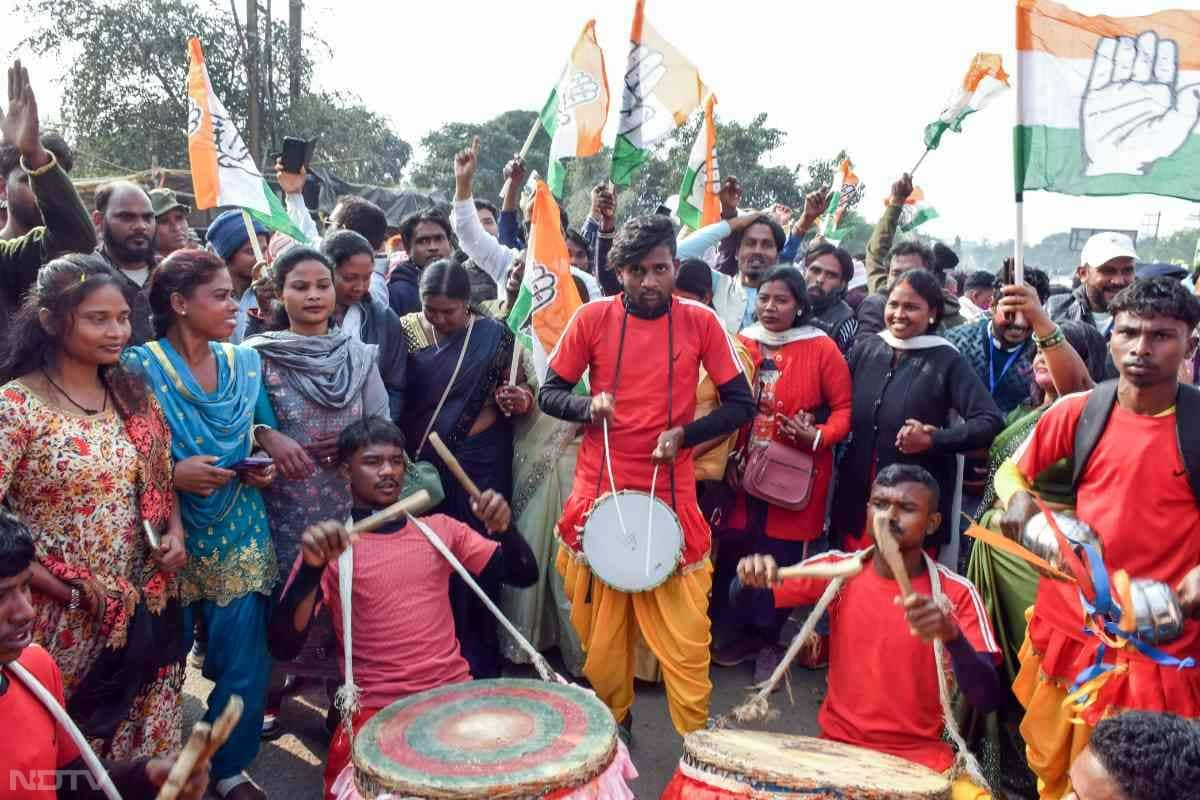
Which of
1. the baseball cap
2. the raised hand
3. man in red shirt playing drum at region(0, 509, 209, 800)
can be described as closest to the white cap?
man in red shirt playing drum at region(0, 509, 209, 800)

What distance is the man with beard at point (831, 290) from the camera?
552 cm

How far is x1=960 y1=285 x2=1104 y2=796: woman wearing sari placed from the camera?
333cm

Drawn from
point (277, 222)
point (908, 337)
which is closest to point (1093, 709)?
point (908, 337)

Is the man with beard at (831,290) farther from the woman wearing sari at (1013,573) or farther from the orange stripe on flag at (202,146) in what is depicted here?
the orange stripe on flag at (202,146)

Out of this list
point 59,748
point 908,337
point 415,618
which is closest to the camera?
point 59,748

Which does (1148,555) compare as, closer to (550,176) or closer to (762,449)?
(762,449)

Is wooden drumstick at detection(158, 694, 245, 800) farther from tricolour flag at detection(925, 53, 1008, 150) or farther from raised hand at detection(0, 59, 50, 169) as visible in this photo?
tricolour flag at detection(925, 53, 1008, 150)

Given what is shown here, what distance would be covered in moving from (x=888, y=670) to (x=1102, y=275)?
111 inches

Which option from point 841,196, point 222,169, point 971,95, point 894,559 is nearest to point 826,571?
point 894,559

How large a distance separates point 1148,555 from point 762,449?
6.78 feet

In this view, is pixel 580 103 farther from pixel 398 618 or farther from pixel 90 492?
pixel 90 492

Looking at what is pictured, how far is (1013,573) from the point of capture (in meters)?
3.63

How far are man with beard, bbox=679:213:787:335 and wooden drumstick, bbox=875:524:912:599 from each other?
98.8 inches

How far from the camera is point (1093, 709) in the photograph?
2871mm
